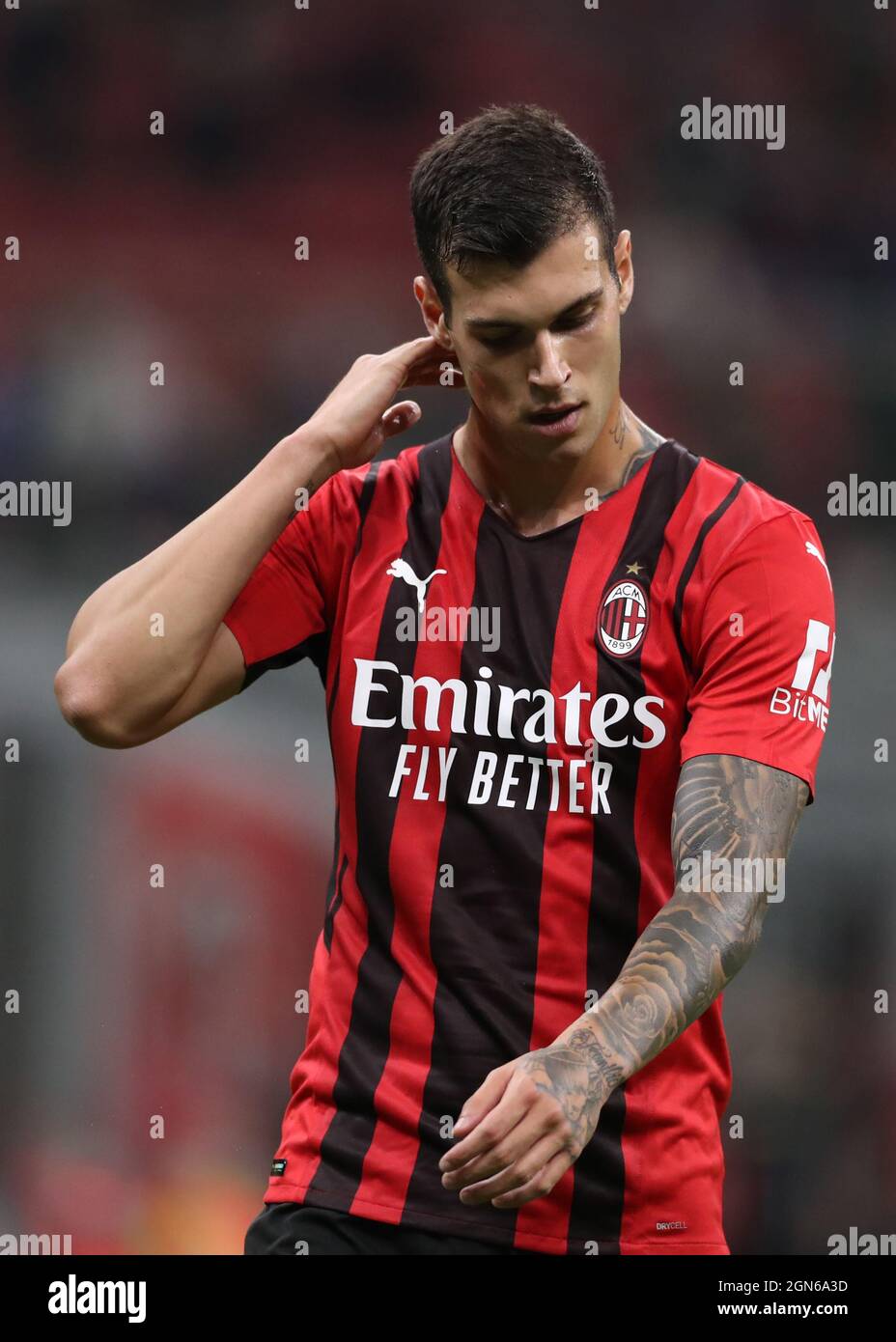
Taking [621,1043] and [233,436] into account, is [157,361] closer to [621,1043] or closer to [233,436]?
[233,436]

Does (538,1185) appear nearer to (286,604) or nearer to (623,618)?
(623,618)

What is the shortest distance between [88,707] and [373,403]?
659mm

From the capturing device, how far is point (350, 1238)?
94.0 inches

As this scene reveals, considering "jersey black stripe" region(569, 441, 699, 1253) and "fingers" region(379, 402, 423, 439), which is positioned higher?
"fingers" region(379, 402, 423, 439)

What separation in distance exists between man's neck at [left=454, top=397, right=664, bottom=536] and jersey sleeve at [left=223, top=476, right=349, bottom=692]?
0.26 meters

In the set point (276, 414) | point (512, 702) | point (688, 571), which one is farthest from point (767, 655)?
point (276, 414)

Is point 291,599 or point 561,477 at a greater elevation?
point 561,477

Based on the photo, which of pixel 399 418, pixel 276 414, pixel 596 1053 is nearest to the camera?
pixel 596 1053

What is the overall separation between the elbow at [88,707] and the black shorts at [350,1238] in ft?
2.41

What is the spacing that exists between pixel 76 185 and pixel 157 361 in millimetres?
777

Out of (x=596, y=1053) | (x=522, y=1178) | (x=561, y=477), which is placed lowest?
(x=522, y=1178)

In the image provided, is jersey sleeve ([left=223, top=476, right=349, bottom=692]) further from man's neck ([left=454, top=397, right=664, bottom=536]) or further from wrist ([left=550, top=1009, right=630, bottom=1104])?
wrist ([left=550, top=1009, right=630, bottom=1104])

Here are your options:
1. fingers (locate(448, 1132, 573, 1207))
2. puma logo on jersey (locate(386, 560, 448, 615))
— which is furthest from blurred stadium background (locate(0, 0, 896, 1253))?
Answer: fingers (locate(448, 1132, 573, 1207))

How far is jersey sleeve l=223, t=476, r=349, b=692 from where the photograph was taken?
2.68 meters
